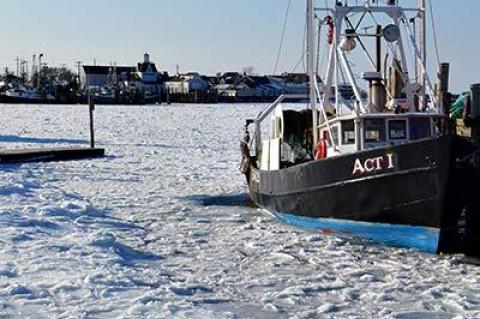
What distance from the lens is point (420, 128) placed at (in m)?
11.9

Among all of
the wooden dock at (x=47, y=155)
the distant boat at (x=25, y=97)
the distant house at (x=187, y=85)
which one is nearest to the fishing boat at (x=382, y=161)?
the wooden dock at (x=47, y=155)

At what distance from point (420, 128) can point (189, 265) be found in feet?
15.0

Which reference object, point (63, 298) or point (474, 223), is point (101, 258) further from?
point (474, 223)

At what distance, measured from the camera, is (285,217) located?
1291 centimetres

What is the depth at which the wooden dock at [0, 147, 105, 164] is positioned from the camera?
72.5 ft

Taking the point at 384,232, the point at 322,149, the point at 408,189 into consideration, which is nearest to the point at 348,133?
the point at 322,149

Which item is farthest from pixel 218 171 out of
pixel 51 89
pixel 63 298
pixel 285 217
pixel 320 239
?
pixel 51 89

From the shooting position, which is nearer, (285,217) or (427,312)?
(427,312)

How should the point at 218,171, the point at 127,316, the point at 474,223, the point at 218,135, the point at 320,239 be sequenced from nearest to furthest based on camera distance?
the point at 127,316, the point at 474,223, the point at 320,239, the point at 218,171, the point at 218,135

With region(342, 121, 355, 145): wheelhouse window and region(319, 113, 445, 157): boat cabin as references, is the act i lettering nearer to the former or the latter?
region(319, 113, 445, 157): boat cabin

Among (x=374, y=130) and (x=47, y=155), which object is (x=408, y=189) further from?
(x=47, y=155)

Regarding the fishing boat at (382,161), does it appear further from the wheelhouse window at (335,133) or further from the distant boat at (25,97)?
the distant boat at (25,97)

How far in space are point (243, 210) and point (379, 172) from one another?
4.55 meters

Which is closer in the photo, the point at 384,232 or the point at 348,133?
the point at 384,232
